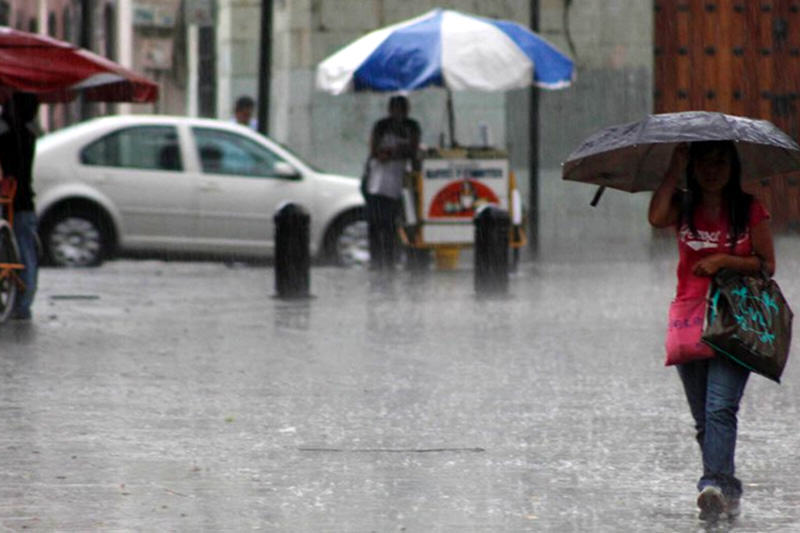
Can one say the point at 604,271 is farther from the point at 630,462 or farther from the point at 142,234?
the point at 630,462

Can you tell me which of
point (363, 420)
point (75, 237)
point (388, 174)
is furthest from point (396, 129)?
point (363, 420)

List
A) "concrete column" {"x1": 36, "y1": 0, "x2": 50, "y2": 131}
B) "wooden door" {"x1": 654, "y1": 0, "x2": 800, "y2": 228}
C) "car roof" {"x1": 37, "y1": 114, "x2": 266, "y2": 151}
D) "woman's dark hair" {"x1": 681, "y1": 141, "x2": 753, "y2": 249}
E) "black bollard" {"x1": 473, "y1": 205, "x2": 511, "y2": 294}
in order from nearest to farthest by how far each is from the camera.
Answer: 1. "woman's dark hair" {"x1": 681, "y1": 141, "x2": 753, "y2": 249}
2. "black bollard" {"x1": 473, "y1": 205, "x2": 511, "y2": 294}
3. "car roof" {"x1": 37, "y1": 114, "x2": 266, "y2": 151}
4. "wooden door" {"x1": 654, "y1": 0, "x2": 800, "y2": 228}
5. "concrete column" {"x1": 36, "y1": 0, "x2": 50, "y2": 131}

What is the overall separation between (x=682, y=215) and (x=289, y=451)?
7.09 feet

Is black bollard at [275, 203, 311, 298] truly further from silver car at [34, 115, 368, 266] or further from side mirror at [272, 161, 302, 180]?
side mirror at [272, 161, 302, 180]

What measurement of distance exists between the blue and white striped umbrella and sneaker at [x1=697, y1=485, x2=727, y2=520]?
1358 cm

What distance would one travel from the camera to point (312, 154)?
2706 cm

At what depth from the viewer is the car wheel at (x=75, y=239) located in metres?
20.8

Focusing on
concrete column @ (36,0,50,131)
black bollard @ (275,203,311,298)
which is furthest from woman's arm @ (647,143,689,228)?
concrete column @ (36,0,50,131)

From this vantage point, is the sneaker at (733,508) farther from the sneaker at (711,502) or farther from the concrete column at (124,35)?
the concrete column at (124,35)

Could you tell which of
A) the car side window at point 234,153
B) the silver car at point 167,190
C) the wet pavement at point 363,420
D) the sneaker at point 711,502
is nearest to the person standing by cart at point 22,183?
the wet pavement at point 363,420

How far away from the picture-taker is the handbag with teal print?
23.9 ft

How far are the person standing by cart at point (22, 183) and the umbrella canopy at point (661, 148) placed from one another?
26.2 feet

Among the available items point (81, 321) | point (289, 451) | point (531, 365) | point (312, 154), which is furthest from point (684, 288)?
point (312, 154)

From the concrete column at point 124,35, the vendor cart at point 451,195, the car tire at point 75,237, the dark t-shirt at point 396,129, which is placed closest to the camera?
the car tire at point 75,237
